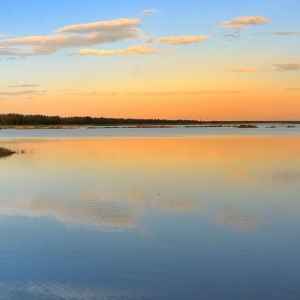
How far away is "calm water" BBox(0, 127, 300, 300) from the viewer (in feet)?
17.3

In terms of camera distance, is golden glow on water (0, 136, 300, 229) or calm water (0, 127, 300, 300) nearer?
calm water (0, 127, 300, 300)

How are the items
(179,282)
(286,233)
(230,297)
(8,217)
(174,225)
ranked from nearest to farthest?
1. (230,297)
2. (179,282)
3. (286,233)
4. (174,225)
5. (8,217)

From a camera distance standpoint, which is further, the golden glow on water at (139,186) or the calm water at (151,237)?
the golden glow on water at (139,186)

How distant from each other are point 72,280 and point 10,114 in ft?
325

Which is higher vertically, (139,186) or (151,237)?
(139,186)

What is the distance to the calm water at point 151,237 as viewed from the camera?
17.3 feet

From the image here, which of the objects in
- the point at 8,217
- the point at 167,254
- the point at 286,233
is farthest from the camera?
the point at 8,217

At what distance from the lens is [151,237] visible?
23.7 ft

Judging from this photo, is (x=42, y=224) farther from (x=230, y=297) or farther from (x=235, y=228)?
(x=230, y=297)

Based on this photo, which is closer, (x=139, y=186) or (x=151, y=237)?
(x=151, y=237)

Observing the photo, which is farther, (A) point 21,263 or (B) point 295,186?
(B) point 295,186

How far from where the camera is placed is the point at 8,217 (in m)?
8.77

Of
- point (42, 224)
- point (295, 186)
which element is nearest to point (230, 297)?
point (42, 224)

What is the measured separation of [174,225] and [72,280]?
2775 mm
